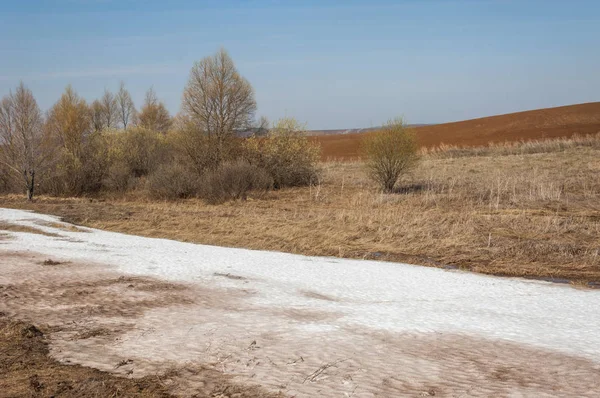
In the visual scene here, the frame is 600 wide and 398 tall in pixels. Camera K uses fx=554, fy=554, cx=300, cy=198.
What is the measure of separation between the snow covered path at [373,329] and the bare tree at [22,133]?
19474 mm

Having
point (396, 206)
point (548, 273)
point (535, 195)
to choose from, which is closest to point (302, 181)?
point (396, 206)

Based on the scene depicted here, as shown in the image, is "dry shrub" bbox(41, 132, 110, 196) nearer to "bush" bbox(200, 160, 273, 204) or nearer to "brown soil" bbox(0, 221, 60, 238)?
"bush" bbox(200, 160, 273, 204)

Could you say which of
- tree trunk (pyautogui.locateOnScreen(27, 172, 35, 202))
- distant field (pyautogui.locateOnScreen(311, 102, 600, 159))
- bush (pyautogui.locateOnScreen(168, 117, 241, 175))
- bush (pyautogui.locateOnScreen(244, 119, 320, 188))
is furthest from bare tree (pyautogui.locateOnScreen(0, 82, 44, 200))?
distant field (pyautogui.locateOnScreen(311, 102, 600, 159))

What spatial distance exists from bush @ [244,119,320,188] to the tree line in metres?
0.07

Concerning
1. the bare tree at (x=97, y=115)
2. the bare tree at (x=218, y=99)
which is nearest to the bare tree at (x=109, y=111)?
the bare tree at (x=97, y=115)

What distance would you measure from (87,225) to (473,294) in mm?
16198

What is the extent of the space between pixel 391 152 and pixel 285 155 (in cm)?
861

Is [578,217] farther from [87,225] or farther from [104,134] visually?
[104,134]

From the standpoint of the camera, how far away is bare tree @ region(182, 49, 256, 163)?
115 feet

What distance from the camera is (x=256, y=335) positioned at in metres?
8.20

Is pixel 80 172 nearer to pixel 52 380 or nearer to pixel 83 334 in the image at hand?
pixel 83 334

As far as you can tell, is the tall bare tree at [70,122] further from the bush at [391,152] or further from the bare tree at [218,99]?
the bush at [391,152]

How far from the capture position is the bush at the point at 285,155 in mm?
35938

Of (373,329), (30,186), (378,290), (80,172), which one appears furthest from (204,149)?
(373,329)
